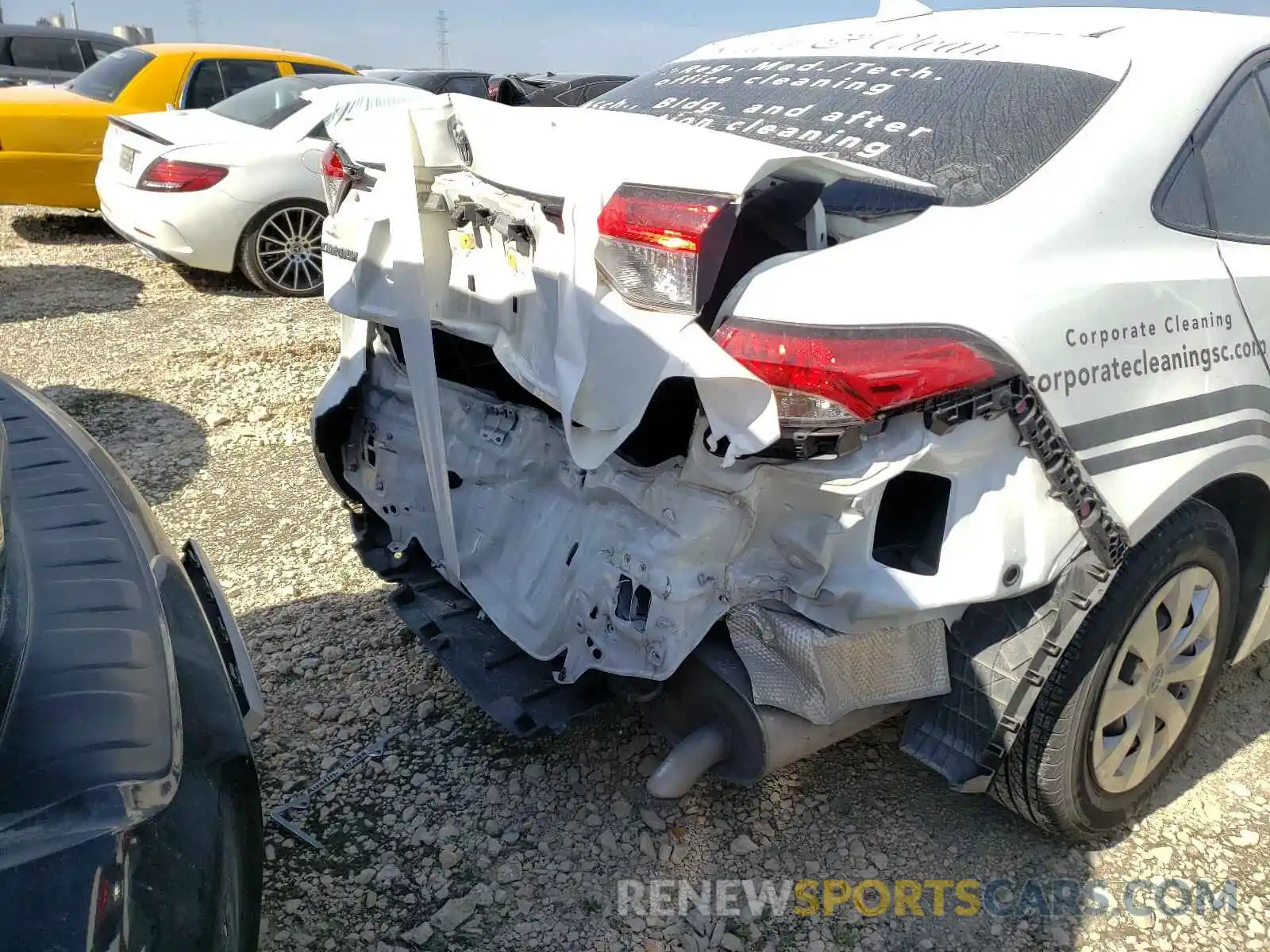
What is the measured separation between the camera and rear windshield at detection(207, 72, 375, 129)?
23.5 feet

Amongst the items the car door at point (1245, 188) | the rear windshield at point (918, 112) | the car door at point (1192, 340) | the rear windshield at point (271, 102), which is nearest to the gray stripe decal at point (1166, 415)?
the car door at point (1192, 340)

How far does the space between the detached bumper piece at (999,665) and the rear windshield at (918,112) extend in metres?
0.81

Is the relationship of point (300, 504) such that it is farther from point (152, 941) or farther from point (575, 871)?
point (152, 941)

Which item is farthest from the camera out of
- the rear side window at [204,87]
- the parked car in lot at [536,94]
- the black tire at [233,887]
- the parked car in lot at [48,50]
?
the parked car in lot at [48,50]

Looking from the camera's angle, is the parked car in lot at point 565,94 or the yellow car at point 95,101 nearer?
the parked car in lot at point 565,94

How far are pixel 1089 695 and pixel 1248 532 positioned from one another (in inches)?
31.2

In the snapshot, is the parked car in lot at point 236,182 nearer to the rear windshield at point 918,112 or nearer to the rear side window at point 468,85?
the rear side window at point 468,85

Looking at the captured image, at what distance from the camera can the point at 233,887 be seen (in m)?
1.37

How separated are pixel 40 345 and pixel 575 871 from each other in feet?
17.7

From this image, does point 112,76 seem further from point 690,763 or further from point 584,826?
point 690,763

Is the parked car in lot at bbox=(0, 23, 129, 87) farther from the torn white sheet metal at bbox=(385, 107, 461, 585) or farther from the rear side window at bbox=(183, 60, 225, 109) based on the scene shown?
the torn white sheet metal at bbox=(385, 107, 461, 585)

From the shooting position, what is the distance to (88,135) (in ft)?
25.7

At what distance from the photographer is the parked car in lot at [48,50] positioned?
1258cm

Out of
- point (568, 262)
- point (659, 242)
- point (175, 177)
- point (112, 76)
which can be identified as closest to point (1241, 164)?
point (659, 242)
